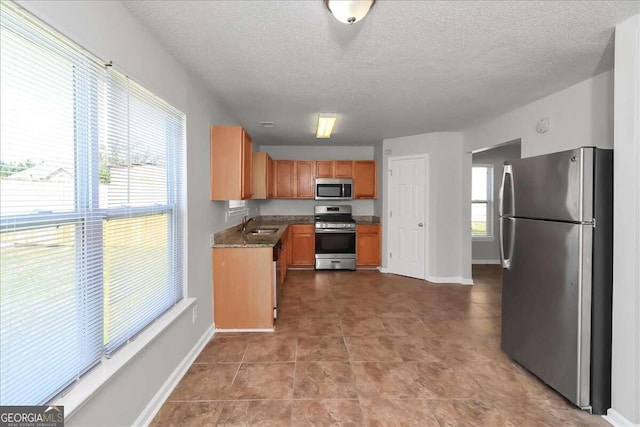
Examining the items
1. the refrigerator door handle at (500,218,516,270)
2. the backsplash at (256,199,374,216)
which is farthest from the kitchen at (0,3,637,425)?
the backsplash at (256,199,374,216)

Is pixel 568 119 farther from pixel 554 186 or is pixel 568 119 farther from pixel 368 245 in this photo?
pixel 368 245

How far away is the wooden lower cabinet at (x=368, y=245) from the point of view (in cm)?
583

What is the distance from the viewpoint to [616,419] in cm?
183

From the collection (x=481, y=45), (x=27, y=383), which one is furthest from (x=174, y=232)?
(x=481, y=45)

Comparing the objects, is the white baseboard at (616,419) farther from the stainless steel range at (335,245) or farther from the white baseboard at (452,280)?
the stainless steel range at (335,245)

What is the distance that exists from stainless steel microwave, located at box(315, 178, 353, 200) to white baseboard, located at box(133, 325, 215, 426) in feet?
11.7

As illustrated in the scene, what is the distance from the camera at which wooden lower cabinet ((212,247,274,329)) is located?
307 centimetres

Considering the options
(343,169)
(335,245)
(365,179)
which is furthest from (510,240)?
(343,169)

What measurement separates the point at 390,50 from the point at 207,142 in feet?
6.03

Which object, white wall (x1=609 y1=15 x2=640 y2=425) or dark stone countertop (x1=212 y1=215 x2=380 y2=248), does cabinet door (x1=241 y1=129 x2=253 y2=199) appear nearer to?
dark stone countertop (x1=212 y1=215 x2=380 y2=248)

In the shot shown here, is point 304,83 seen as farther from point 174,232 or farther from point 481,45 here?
point 174,232

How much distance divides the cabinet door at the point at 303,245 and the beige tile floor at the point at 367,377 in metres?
2.10

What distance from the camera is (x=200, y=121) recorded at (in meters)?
2.77

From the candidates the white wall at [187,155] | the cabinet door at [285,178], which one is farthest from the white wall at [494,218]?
the white wall at [187,155]
